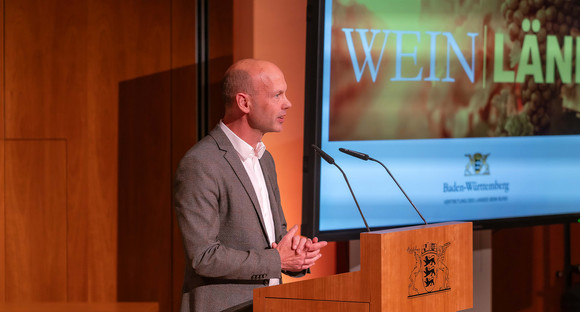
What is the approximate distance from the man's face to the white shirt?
0.08 meters

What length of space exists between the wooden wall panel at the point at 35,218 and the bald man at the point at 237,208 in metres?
1.69

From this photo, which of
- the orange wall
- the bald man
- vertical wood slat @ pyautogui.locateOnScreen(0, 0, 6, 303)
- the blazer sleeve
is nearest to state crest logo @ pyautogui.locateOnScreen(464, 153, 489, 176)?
the orange wall

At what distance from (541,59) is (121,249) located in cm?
262

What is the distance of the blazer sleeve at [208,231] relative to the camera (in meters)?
2.46

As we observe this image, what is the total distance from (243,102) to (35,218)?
75.1 inches

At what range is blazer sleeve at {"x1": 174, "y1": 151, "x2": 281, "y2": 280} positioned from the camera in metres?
2.46

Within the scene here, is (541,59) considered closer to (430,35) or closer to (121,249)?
(430,35)

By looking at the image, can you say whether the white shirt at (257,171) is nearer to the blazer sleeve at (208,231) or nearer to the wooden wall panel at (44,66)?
the blazer sleeve at (208,231)

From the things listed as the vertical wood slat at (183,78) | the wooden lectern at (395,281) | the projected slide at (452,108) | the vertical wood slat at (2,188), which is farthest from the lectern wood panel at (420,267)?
the vertical wood slat at (2,188)

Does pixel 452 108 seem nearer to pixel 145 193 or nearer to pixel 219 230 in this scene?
pixel 145 193

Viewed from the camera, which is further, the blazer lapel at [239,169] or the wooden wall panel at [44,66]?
the wooden wall panel at [44,66]

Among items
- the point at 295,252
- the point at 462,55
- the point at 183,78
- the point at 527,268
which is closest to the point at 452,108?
the point at 462,55

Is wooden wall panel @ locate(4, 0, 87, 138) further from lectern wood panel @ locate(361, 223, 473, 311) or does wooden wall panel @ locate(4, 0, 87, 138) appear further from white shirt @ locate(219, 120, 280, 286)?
lectern wood panel @ locate(361, 223, 473, 311)

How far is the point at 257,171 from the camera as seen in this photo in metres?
2.81
